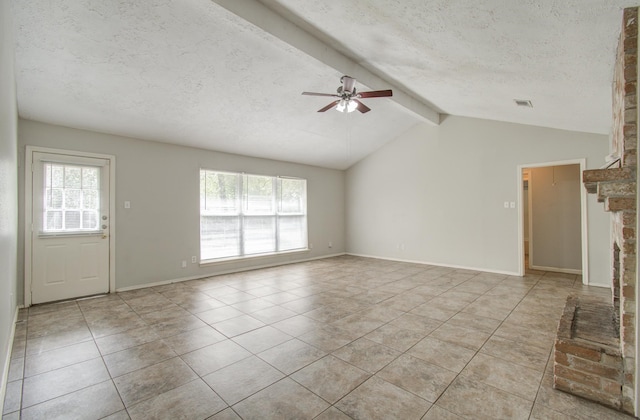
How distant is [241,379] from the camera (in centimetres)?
219

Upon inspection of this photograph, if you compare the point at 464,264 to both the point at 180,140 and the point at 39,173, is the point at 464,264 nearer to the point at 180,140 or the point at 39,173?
the point at 180,140

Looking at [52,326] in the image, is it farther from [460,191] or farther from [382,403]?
[460,191]

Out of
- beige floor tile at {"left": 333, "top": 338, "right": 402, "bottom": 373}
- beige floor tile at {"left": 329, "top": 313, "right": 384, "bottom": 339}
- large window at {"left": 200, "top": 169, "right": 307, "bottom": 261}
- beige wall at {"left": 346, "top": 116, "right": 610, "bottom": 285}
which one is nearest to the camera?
beige floor tile at {"left": 333, "top": 338, "right": 402, "bottom": 373}

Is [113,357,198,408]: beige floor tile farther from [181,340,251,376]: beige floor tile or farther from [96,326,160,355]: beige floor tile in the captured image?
[96,326,160,355]: beige floor tile

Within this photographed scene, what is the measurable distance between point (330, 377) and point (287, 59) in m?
3.52

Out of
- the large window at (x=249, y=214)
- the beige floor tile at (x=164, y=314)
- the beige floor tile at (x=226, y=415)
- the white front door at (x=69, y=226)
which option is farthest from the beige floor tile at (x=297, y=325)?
the white front door at (x=69, y=226)

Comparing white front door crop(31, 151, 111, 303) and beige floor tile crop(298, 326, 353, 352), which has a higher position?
white front door crop(31, 151, 111, 303)

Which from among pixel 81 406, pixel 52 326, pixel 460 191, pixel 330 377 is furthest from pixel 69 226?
pixel 460 191

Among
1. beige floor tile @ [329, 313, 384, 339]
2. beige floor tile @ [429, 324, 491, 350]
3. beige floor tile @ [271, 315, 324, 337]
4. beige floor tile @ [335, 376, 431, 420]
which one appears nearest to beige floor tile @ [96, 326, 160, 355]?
beige floor tile @ [271, 315, 324, 337]

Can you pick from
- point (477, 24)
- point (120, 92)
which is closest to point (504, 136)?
point (477, 24)

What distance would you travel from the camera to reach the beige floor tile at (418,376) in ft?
6.66

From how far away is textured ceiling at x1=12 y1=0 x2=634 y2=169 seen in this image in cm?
228

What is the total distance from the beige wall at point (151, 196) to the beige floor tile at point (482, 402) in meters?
4.74

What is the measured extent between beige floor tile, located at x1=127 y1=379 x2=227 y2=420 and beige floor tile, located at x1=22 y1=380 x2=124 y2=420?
17 cm
